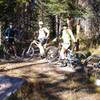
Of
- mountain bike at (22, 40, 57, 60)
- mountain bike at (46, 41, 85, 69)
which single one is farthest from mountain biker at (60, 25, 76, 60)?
mountain bike at (22, 40, 57, 60)

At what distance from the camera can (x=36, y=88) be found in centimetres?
1398

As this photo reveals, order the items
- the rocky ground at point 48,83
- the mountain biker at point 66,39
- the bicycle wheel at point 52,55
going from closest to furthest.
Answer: the rocky ground at point 48,83 → the mountain biker at point 66,39 → the bicycle wheel at point 52,55

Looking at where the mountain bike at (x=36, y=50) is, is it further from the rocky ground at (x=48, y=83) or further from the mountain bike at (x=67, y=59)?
the rocky ground at (x=48, y=83)

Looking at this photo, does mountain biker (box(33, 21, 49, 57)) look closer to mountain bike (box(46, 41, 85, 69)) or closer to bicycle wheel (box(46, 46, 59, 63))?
bicycle wheel (box(46, 46, 59, 63))

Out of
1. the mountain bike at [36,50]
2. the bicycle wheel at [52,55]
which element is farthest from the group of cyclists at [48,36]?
the bicycle wheel at [52,55]

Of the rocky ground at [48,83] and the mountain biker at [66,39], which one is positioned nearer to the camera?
the rocky ground at [48,83]

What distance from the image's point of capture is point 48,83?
14.7m

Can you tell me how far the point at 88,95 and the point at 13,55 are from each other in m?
9.04

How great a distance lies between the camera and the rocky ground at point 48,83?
12.9 m

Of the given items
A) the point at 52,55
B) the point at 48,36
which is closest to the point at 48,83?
the point at 52,55

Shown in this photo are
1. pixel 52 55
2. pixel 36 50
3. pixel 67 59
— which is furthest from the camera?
pixel 36 50

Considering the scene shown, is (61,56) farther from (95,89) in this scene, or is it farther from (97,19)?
(97,19)

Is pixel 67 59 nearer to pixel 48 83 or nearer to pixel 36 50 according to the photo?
pixel 48 83

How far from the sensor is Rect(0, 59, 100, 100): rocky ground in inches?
507
